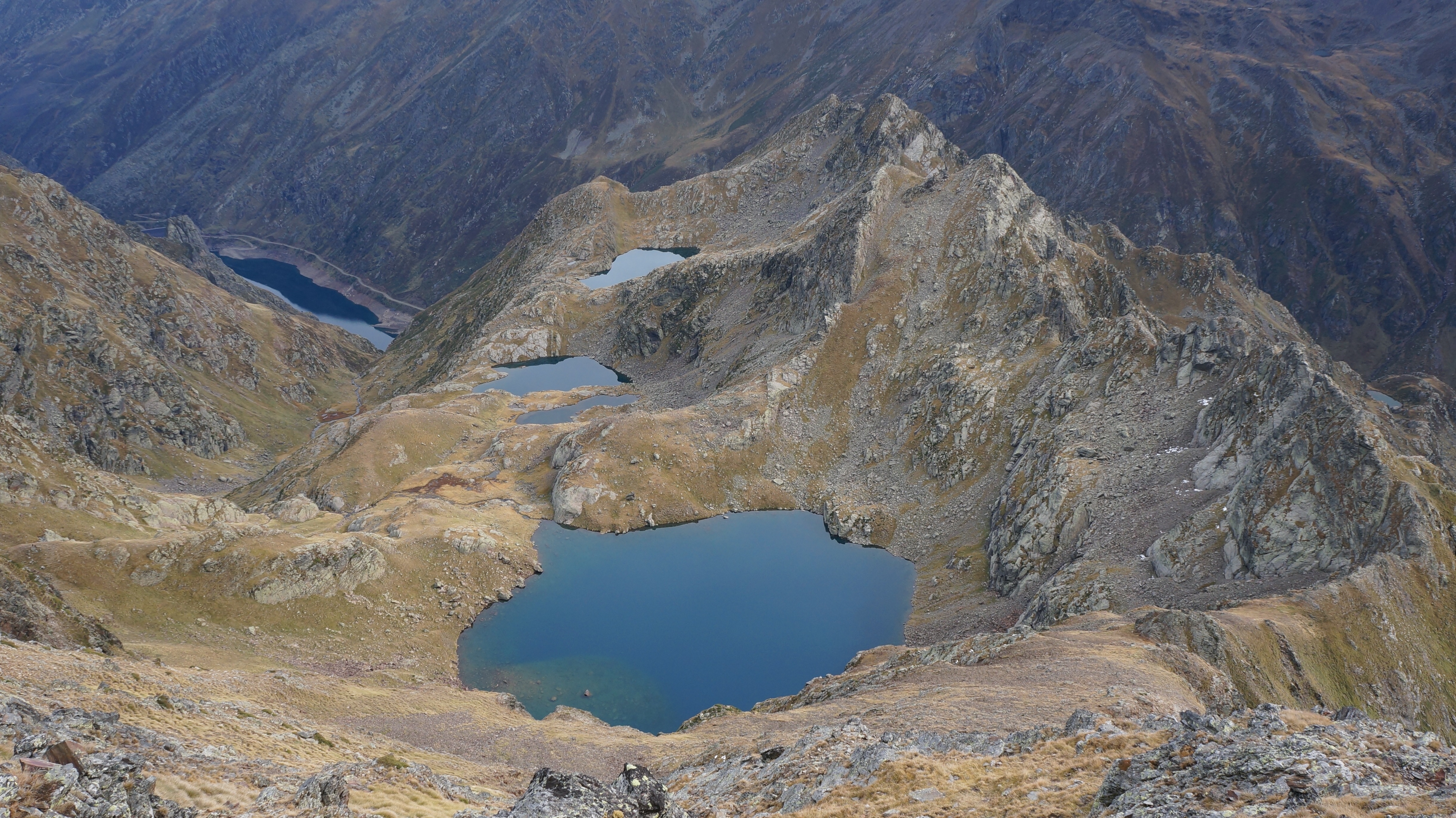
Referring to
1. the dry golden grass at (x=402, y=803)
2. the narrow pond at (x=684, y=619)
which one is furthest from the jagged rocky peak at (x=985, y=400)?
the dry golden grass at (x=402, y=803)

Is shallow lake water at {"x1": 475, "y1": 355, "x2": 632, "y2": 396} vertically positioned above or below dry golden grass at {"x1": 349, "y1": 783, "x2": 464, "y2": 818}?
above

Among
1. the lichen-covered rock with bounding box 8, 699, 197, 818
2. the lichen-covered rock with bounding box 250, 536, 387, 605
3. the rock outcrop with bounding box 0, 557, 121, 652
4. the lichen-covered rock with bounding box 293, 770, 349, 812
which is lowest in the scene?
the lichen-covered rock with bounding box 293, 770, 349, 812

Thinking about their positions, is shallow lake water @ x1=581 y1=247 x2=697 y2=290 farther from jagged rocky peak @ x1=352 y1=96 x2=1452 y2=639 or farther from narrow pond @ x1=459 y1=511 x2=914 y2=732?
narrow pond @ x1=459 y1=511 x2=914 y2=732

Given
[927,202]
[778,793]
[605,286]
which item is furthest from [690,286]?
[778,793]

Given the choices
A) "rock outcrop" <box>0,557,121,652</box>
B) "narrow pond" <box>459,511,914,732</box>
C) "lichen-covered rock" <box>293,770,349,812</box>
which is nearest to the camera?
"lichen-covered rock" <box>293,770,349,812</box>

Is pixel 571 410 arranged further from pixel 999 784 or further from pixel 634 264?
pixel 999 784

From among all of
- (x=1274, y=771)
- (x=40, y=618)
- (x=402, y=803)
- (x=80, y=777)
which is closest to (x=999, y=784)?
(x=1274, y=771)

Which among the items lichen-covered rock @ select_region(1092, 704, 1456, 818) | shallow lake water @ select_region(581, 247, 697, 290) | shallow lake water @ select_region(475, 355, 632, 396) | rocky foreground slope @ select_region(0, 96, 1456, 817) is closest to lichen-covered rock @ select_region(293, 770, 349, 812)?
rocky foreground slope @ select_region(0, 96, 1456, 817)
